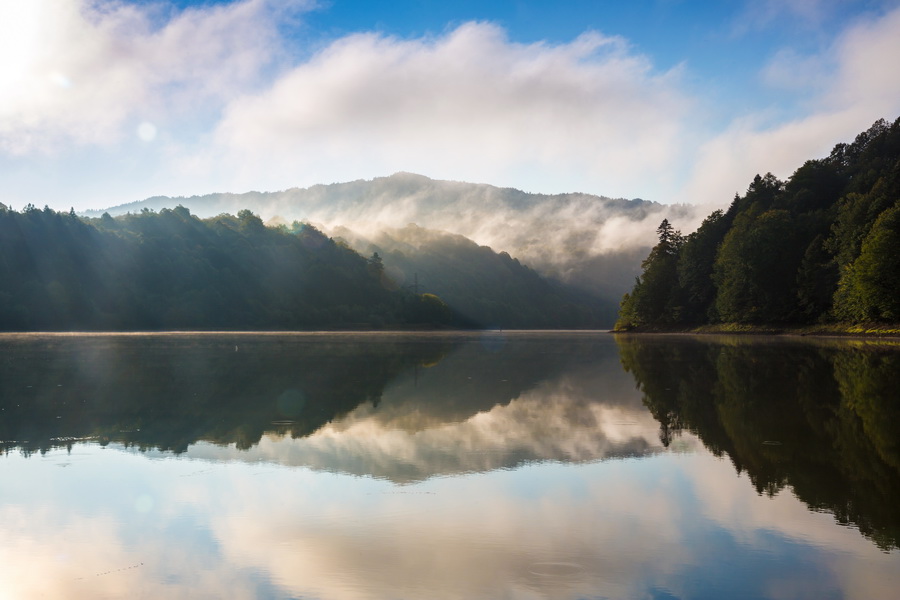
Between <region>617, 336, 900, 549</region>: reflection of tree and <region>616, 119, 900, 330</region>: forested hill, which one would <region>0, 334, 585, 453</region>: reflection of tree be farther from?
<region>616, 119, 900, 330</region>: forested hill

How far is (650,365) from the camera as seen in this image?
3756 cm

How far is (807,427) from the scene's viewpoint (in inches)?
615

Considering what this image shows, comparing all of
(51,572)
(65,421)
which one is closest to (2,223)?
(65,421)

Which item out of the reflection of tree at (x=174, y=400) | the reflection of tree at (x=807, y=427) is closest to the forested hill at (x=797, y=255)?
the reflection of tree at (x=807, y=427)

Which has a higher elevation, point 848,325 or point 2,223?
point 2,223

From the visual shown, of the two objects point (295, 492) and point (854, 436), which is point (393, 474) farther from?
point (854, 436)

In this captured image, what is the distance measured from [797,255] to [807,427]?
91680 mm

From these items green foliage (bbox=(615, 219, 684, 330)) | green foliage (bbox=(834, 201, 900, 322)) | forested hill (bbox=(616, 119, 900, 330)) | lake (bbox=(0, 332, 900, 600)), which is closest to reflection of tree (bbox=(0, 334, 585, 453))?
lake (bbox=(0, 332, 900, 600))

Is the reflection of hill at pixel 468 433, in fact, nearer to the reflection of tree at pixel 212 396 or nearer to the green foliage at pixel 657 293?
the reflection of tree at pixel 212 396

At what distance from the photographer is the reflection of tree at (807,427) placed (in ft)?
31.9

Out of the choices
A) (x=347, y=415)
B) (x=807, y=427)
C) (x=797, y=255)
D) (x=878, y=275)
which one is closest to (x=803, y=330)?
(x=797, y=255)

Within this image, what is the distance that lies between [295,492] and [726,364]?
3004cm

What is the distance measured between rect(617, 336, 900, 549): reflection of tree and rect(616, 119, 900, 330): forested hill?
48.6 metres

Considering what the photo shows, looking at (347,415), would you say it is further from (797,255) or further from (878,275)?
(797,255)
